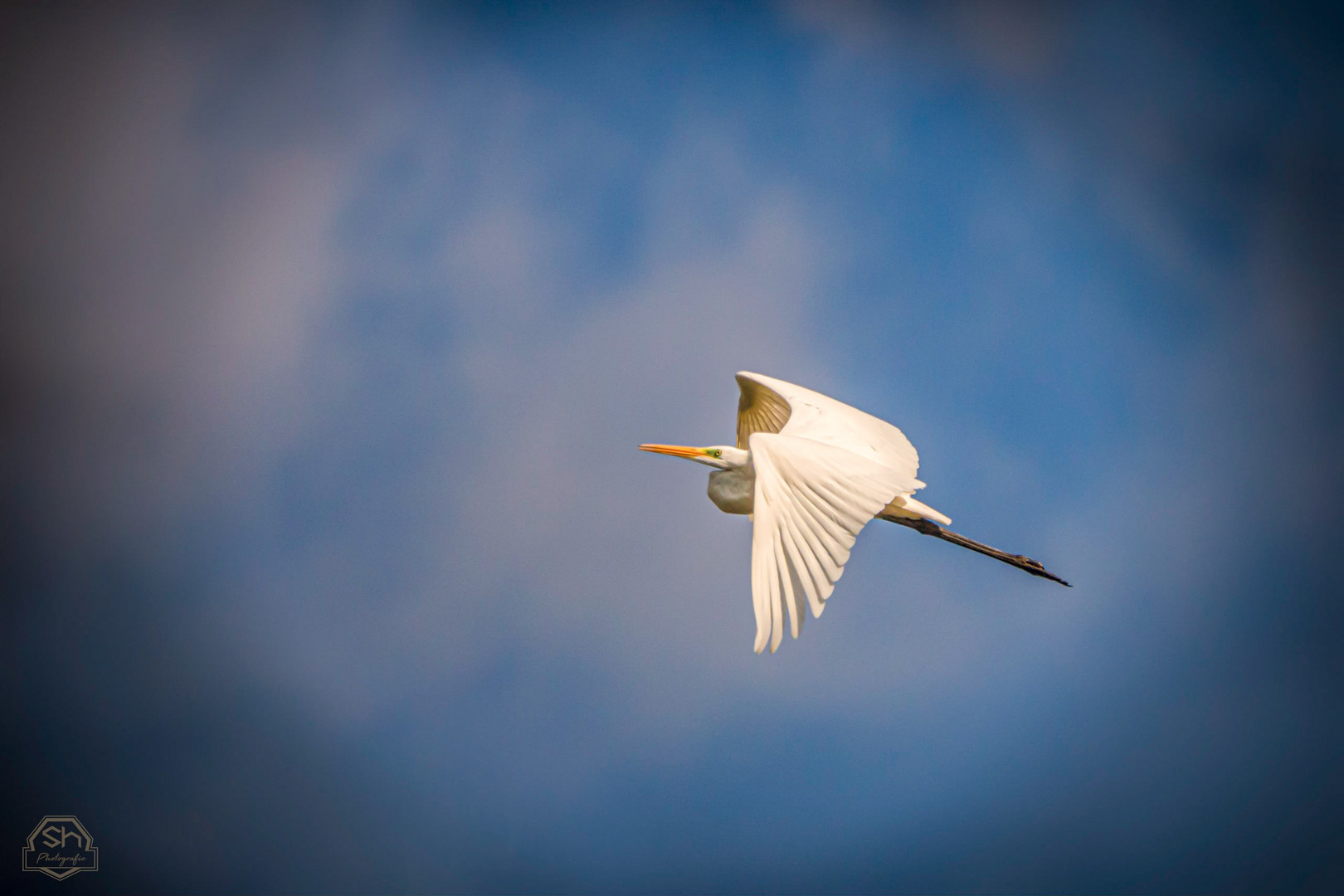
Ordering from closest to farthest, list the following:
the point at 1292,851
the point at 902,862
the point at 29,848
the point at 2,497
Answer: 1. the point at 29,848
2. the point at 1292,851
3. the point at 902,862
4. the point at 2,497

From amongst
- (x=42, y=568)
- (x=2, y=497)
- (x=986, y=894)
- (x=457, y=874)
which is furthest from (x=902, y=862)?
(x=2, y=497)

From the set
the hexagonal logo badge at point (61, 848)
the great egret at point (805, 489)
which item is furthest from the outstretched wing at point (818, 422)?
the hexagonal logo badge at point (61, 848)

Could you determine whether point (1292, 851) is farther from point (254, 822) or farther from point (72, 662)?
point (72, 662)

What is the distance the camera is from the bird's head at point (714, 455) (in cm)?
659

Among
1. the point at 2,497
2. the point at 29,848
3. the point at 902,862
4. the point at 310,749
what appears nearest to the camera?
the point at 29,848

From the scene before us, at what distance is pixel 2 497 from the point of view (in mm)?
55938

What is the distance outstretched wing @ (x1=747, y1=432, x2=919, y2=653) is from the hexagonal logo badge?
42.0 feet

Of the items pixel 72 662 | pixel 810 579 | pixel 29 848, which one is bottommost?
pixel 72 662

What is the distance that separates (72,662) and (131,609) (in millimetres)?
5256

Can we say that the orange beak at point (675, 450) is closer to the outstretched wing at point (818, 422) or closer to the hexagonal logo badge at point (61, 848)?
the outstretched wing at point (818, 422)

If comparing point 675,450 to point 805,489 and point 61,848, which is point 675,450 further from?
point 61,848

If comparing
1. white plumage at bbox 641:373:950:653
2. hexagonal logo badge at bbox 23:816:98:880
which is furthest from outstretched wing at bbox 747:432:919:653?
hexagonal logo badge at bbox 23:816:98:880

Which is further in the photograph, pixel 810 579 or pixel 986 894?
pixel 986 894

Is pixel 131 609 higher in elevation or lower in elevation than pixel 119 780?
higher
